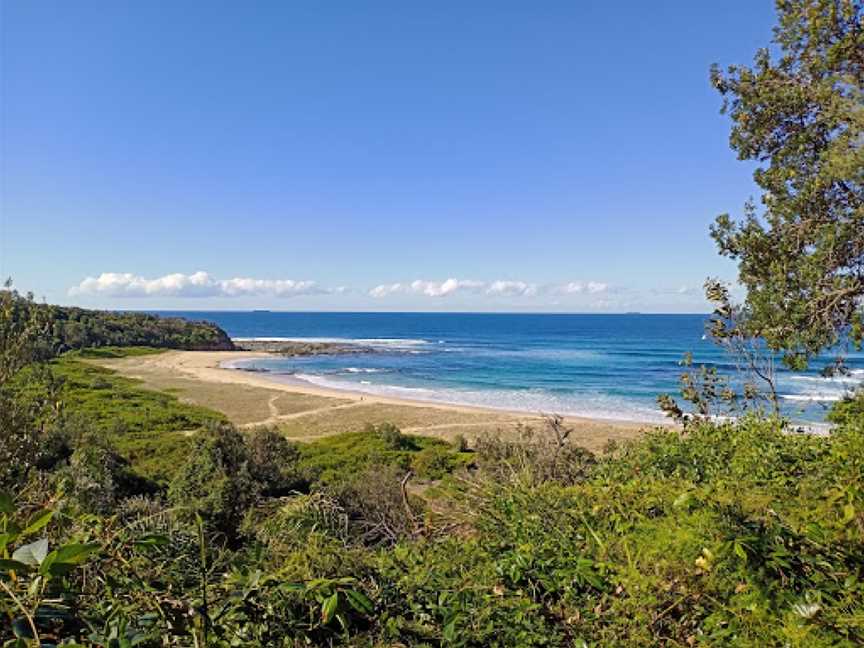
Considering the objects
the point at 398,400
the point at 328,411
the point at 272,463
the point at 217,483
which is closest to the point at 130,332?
the point at 398,400

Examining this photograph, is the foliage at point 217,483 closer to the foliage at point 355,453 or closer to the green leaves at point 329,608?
the foliage at point 355,453

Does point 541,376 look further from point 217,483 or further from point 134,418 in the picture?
point 217,483

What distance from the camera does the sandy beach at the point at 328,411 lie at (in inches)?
1019

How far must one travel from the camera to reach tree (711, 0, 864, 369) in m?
6.54

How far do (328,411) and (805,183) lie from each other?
89.9ft

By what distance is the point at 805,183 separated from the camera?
7012mm

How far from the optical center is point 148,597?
4.91ft

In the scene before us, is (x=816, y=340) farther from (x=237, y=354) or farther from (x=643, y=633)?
(x=237, y=354)

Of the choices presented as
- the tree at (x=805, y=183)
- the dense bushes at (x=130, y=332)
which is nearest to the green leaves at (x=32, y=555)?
the tree at (x=805, y=183)

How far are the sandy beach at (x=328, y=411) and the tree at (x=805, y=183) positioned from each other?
439 inches

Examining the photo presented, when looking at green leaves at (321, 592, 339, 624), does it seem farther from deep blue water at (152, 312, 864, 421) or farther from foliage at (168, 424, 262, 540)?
deep blue water at (152, 312, 864, 421)

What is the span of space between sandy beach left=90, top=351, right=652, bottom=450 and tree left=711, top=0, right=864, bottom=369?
36.6ft

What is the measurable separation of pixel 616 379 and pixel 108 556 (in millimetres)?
46831

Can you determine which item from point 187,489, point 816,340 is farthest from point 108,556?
point 187,489
